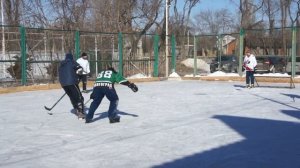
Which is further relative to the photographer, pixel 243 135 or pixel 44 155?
pixel 243 135

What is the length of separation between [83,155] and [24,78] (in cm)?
1365

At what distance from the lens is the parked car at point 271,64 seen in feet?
86.0

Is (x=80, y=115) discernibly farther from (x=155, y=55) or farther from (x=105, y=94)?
(x=155, y=55)

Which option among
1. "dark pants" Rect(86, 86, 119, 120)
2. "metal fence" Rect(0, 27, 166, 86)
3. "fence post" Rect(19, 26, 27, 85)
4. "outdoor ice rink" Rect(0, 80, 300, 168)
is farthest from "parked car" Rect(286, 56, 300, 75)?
"dark pants" Rect(86, 86, 119, 120)

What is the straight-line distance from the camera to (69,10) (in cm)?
3450

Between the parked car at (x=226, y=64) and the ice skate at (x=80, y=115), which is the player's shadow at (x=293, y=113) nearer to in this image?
the ice skate at (x=80, y=115)

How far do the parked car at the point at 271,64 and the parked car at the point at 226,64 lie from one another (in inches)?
60.3

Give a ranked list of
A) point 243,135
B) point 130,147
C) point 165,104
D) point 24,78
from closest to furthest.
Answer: point 130,147 < point 243,135 < point 165,104 < point 24,78

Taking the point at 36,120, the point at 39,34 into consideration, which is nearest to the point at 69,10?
the point at 39,34

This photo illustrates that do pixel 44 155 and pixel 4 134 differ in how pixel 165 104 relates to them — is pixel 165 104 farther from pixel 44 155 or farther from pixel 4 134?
pixel 44 155

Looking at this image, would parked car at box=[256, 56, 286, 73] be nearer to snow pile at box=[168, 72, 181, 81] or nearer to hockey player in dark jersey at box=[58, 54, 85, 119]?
snow pile at box=[168, 72, 181, 81]

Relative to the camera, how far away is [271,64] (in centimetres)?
2752

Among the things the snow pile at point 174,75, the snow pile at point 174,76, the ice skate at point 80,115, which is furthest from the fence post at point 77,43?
the ice skate at point 80,115

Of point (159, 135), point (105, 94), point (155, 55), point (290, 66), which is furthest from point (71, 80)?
point (290, 66)
